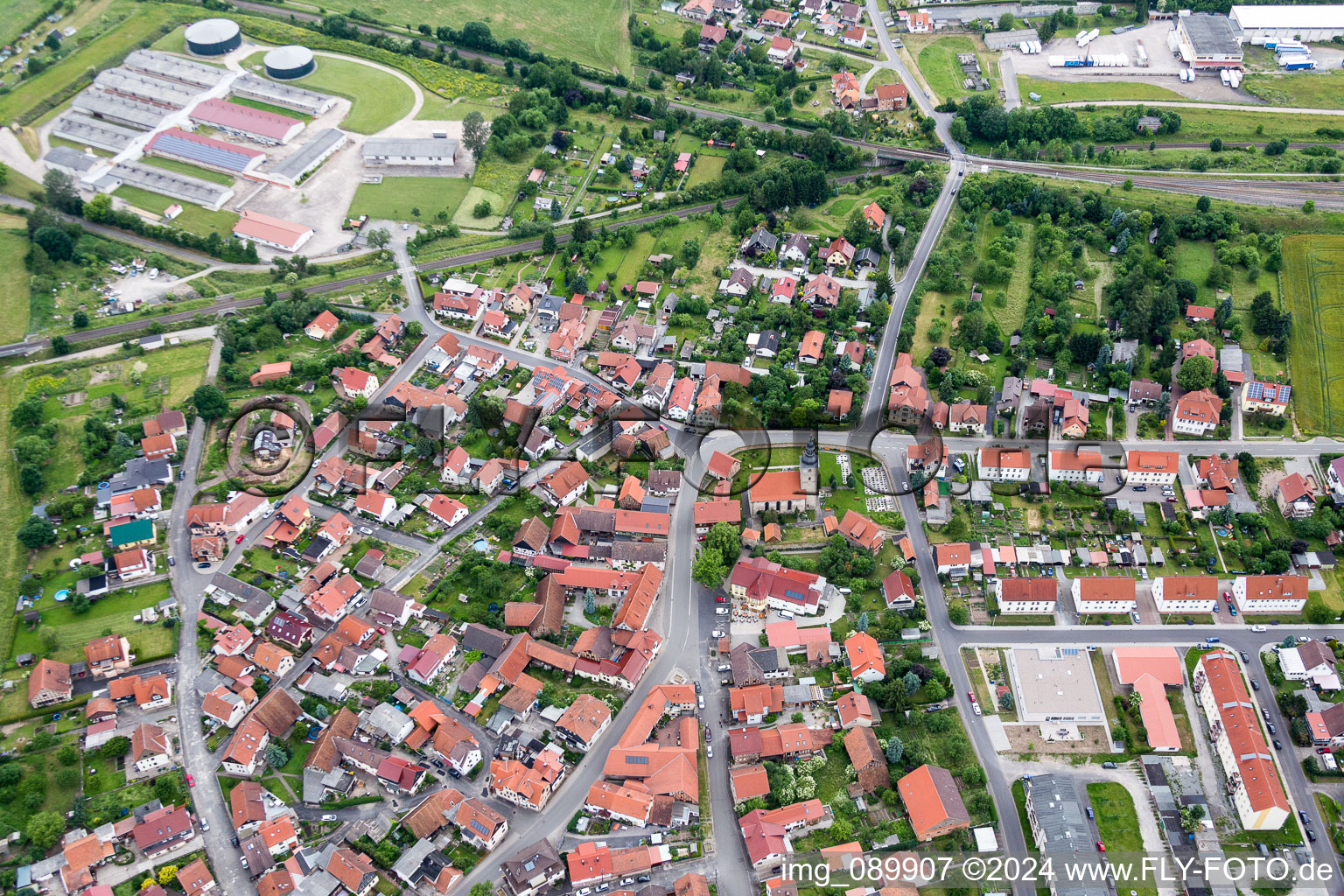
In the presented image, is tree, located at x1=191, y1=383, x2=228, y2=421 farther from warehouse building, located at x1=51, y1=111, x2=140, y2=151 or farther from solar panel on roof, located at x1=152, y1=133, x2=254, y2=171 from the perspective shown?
warehouse building, located at x1=51, y1=111, x2=140, y2=151

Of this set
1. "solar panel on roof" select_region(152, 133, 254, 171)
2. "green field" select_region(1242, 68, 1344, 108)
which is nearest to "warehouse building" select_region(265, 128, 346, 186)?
"solar panel on roof" select_region(152, 133, 254, 171)

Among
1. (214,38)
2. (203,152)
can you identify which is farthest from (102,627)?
(214,38)

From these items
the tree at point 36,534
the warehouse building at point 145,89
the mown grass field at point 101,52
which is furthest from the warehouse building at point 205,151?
the tree at point 36,534

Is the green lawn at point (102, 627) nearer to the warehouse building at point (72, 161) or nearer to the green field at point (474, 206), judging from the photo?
the green field at point (474, 206)

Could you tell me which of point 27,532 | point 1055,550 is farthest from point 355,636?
point 1055,550

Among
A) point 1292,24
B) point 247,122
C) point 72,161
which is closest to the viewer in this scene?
point 72,161

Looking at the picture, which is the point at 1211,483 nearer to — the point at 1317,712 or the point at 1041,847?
the point at 1317,712

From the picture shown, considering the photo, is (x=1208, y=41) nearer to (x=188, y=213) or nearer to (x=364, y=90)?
(x=364, y=90)
